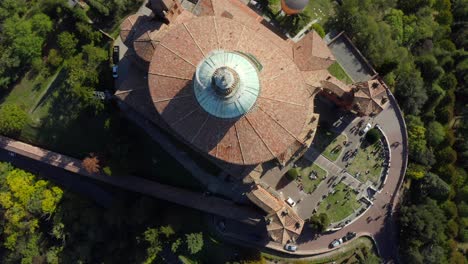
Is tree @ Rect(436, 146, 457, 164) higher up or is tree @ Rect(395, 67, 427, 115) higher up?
tree @ Rect(395, 67, 427, 115)

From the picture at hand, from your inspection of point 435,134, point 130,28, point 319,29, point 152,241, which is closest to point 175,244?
point 152,241

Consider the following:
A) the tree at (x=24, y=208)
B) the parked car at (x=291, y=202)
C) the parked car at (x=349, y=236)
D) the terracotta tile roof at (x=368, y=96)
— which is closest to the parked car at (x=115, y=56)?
the tree at (x=24, y=208)

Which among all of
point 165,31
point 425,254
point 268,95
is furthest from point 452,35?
point 165,31

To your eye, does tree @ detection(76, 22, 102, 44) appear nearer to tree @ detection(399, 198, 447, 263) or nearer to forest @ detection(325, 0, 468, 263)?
forest @ detection(325, 0, 468, 263)

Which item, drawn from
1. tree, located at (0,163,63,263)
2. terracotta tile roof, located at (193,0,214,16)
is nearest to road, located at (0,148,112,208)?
tree, located at (0,163,63,263)

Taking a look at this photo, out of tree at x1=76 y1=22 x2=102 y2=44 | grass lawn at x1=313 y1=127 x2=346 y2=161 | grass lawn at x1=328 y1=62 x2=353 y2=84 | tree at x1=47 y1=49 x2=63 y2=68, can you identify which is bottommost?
tree at x1=47 y1=49 x2=63 y2=68

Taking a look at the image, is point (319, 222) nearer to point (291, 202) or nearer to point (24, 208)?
point (291, 202)
